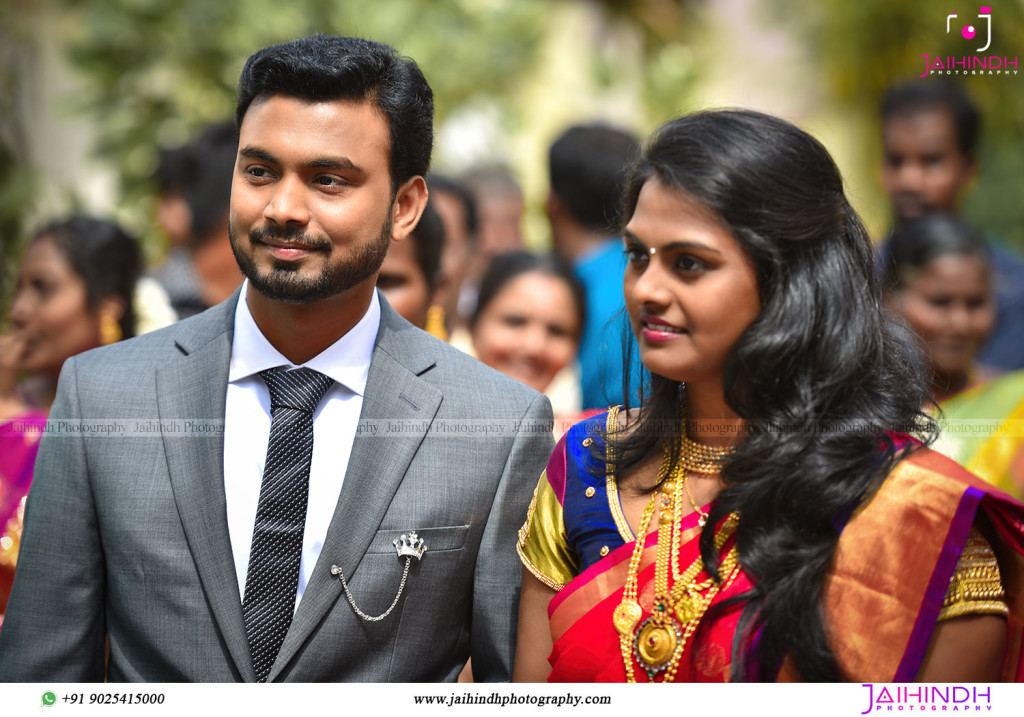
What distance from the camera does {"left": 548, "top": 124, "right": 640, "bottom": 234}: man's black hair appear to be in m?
4.23

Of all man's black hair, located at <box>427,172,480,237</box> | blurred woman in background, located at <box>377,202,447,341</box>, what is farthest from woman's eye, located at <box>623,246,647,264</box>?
man's black hair, located at <box>427,172,480,237</box>

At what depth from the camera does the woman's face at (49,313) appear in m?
3.05

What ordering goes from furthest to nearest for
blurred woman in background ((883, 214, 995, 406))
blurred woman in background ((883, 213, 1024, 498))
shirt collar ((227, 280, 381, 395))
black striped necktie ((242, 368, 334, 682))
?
1. blurred woman in background ((883, 214, 995, 406))
2. blurred woman in background ((883, 213, 1024, 498))
3. shirt collar ((227, 280, 381, 395))
4. black striped necktie ((242, 368, 334, 682))

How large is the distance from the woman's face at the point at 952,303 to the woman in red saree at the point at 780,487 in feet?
6.02

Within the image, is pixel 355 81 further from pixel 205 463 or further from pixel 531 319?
pixel 531 319

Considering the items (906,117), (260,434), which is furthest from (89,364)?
(906,117)

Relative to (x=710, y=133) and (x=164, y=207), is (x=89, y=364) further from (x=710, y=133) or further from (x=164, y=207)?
(x=164, y=207)

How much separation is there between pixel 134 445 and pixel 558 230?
2.73 meters

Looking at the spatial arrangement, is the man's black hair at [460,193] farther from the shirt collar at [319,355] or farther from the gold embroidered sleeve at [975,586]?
the gold embroidered sleeve at [975,586]

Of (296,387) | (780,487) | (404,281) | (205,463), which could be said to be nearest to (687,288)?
(780,487)

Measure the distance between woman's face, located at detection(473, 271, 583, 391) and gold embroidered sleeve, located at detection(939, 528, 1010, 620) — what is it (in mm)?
1912

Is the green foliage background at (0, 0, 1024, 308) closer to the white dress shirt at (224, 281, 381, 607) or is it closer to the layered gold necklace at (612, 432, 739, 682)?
the white dress shirt at (224, 281, 381, 607)

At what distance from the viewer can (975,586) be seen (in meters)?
1.67

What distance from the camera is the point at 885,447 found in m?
1.69
